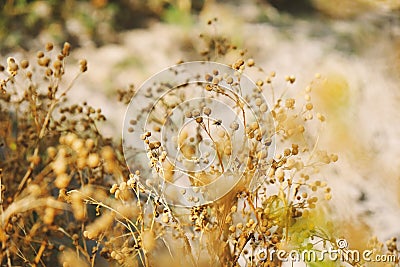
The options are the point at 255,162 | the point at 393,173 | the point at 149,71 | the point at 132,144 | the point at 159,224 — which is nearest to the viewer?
the point at 255,162

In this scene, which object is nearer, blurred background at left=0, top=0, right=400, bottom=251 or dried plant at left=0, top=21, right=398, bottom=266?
dried plant at left=0, top=21, right=398, bottom=266

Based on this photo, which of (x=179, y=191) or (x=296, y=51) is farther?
(x=296, y=51)

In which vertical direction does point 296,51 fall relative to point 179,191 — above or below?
above

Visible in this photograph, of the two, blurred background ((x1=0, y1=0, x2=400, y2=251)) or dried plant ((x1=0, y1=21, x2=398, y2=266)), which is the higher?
blurred background ((x1=0, y1=0, x2=400, y2=251))

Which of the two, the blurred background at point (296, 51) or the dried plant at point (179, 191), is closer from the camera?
the dried plant at point (179, 191)

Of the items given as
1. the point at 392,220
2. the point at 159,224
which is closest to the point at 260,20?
the point at 392,220

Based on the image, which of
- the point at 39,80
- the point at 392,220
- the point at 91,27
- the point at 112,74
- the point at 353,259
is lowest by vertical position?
the point at 353,259

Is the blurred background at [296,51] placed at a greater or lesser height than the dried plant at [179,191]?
greater

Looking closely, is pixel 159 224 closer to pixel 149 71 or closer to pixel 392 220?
pixel 392 220
